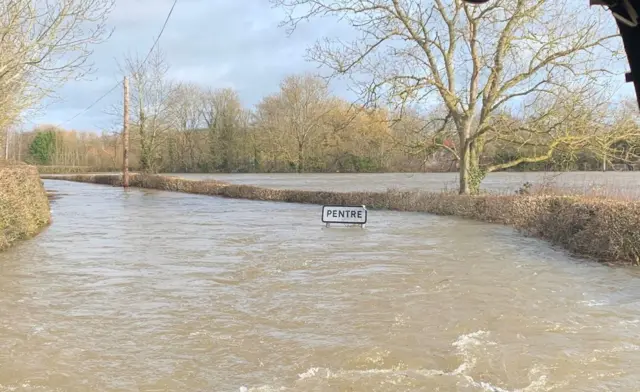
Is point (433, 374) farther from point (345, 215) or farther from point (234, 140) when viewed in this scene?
point (234, 140)

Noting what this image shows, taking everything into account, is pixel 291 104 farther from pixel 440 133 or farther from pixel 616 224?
pixel 616 224

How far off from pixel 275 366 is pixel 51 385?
1923 mm

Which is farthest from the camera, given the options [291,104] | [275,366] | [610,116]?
[291,104]

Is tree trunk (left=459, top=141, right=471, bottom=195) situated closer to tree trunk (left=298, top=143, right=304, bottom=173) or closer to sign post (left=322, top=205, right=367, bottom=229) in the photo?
sign post (left=322, top=205, right=367, bottom=229)

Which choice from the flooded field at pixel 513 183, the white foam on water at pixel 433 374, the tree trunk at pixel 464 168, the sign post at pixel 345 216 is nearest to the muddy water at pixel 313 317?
the white foam on water at pixel 433 374

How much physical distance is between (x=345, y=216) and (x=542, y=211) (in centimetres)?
550

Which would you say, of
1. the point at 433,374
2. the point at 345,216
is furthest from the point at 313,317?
the point at 345,216

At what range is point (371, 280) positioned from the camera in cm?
934

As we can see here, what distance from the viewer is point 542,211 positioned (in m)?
15.3

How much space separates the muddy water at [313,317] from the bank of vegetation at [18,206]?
567mm

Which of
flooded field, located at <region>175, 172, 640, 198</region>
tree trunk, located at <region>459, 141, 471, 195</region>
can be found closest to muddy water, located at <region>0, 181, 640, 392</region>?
flooded field, located at <region>175, 172, 640, 198</region>

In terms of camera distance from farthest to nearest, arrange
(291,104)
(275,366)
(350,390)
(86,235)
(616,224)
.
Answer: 1. (291,104)
2. (86,235)
3. (616,224)
4. (275,366)
5. (350,390)

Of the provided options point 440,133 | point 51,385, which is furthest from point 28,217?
point 440,133

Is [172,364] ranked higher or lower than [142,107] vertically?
lower
